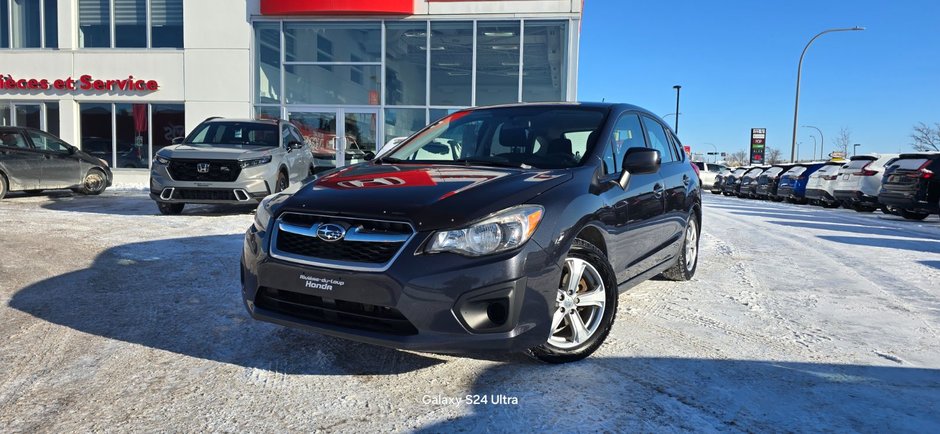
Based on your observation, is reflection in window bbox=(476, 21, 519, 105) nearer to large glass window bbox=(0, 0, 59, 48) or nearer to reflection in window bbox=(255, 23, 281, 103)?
reflection in window bbox=(255, 23, 281, 103)

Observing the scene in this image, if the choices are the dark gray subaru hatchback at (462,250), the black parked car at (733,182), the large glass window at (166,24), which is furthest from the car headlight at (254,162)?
the black parked car at (733,182)

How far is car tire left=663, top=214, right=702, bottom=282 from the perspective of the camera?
5324 mm

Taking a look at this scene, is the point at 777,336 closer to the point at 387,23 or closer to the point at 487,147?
the point at 487,147

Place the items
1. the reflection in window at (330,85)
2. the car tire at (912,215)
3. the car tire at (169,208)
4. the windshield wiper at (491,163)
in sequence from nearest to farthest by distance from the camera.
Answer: the windshield wiper at (491,163), the car tire at (169,208), the car tire at (912,215), the reflection in window at (330,85)

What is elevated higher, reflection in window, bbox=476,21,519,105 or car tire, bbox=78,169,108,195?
reflection in window, bbox=476,21,519,105

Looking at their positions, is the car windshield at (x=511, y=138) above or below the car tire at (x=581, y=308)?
above

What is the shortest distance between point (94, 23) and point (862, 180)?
2131 centimetres

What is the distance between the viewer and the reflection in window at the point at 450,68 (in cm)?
1738

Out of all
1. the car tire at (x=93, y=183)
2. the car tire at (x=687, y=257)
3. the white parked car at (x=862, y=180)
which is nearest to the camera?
the car tire at (x=687, y=257)

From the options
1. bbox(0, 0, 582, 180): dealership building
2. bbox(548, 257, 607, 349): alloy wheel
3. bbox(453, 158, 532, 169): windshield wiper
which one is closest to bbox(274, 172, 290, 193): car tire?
bbox(453, 158, 532, 169): windshield wiper

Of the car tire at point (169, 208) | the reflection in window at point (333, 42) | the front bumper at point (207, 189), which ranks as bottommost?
the car tire at point (169, 208)

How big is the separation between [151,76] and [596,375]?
18.3 meters

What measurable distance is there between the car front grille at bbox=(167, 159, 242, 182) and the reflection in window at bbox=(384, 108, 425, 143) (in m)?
9.17

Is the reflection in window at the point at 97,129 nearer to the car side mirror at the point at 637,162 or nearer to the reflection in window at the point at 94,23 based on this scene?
the reflection in window at the point at 94,23
